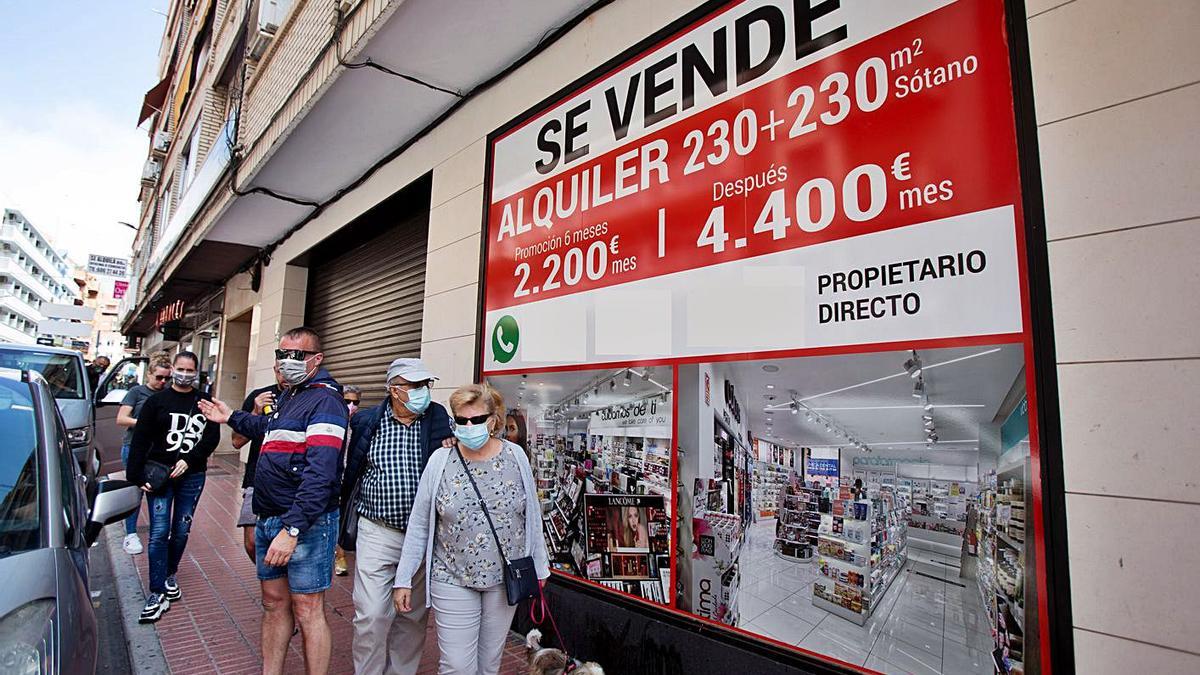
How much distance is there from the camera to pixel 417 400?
9.63 ft

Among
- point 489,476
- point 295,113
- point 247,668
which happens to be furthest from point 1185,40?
point 295,113

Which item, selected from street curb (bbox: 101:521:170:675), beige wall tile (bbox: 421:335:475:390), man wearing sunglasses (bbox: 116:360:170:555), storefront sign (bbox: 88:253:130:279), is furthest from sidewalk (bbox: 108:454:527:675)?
storefront sign (bbox: 88:253:130:279)

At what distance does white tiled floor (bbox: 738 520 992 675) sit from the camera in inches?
86.9

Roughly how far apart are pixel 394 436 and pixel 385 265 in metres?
4.97

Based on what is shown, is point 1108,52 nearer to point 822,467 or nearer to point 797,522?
point 822,467

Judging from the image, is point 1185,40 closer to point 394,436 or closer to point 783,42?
point 783,42

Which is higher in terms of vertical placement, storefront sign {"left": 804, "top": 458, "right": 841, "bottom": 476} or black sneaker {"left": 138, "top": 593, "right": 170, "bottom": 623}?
storefront sign {"left": 804, "top": 458, "right": 841, "bottom": 476}

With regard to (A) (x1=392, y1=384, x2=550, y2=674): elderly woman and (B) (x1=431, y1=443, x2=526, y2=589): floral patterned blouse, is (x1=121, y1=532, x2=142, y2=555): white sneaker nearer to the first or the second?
(A) (x1=392, y1=384, x2=550, y2=674): elderly woman

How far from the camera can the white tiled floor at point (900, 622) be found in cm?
221

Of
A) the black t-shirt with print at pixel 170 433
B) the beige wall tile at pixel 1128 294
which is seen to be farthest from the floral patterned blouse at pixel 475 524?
the black t-shirt with print at pixel 170 433

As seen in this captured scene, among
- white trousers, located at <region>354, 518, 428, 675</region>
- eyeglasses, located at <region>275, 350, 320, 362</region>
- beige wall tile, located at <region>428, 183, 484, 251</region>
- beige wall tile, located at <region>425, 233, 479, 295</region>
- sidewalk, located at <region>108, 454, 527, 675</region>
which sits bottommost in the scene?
sidewalk, located at <region>108, 454, 527, 675</region>

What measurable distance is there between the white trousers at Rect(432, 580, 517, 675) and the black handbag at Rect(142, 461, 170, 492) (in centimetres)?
268

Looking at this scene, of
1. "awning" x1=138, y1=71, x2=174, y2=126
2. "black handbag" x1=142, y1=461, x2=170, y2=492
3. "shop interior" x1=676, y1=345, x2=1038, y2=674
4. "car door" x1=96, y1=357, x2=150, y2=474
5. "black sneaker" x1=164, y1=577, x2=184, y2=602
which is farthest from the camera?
"awning" x1=138, y1=71, x2=174, y2=126

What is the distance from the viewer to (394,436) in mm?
2934
